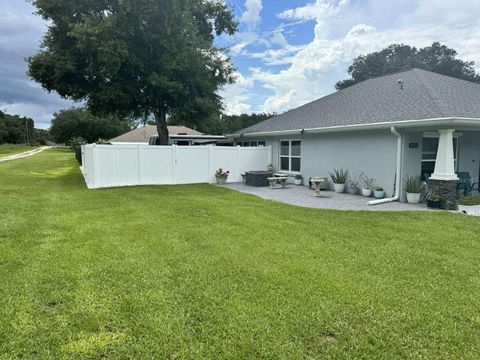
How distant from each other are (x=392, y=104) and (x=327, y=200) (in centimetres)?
436

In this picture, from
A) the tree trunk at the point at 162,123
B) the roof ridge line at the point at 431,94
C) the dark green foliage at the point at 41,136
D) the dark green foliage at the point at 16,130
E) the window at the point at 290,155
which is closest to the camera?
the roof ridge line at the point at 431,94

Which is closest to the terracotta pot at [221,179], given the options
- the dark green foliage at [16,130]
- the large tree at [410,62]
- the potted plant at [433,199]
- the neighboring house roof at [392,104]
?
the neighboring house roof at [392,104]

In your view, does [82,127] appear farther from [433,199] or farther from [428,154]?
[433,199]

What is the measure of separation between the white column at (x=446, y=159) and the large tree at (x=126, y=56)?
1150 cm

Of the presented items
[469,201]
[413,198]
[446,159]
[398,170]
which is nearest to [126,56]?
[398,170]

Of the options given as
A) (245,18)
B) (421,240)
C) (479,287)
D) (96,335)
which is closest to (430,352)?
(479,287)

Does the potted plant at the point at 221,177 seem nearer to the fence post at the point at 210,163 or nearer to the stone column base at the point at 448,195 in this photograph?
the fence post at the point at 210,163

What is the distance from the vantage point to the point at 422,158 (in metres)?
10.6

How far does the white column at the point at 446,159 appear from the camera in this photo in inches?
357

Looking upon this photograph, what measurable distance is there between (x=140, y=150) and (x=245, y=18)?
11.7 m

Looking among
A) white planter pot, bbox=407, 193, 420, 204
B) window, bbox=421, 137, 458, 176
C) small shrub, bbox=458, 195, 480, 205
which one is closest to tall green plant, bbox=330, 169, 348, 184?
window, bbox=421, 137, 458, 176

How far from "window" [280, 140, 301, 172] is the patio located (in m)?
2.18

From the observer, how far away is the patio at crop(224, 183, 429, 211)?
938 cm

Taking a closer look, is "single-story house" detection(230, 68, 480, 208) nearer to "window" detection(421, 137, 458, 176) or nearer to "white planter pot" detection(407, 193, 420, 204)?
"window" detection(421, 137, 458, 176)
